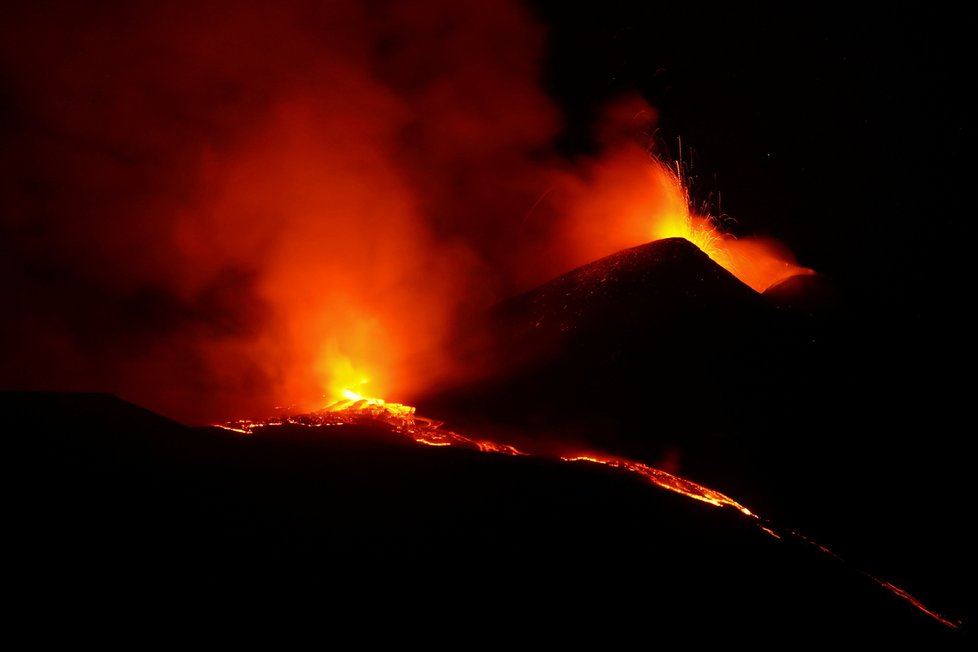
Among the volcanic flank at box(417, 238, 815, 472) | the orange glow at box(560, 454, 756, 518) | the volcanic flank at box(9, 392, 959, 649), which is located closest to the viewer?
the volcanic flank at box(9, 392, 959, 649)

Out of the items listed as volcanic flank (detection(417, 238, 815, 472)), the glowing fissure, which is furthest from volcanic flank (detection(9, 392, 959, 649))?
volcanic flank (detection(417, 238, 815, 472))

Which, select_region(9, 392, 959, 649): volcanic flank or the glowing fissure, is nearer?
select_region(9, 392, 959, 649): volcanic flank

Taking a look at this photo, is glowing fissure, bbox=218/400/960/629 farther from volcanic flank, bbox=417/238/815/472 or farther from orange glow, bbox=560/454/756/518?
volcanic flank, bbox=417/238/815/472

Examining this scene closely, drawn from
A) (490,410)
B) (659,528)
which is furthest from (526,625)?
(490,410)

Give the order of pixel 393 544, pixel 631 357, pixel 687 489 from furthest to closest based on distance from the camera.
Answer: pixel 631 357 < pixel 687 489 < pixel 393 544

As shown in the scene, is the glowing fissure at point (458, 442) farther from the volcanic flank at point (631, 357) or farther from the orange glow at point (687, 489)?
the volcanic flank at point (631, 357)

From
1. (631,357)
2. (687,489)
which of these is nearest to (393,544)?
(687,489)

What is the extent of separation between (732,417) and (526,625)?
9689 mm

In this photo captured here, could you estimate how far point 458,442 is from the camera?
403 inches

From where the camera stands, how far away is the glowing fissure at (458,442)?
8.02 meters

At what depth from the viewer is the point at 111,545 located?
4.28m

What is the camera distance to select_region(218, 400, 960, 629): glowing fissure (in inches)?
316

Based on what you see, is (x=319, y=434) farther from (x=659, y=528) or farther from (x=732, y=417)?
(x=732, y=417)

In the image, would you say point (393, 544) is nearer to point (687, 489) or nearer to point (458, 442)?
point (458, 442)
